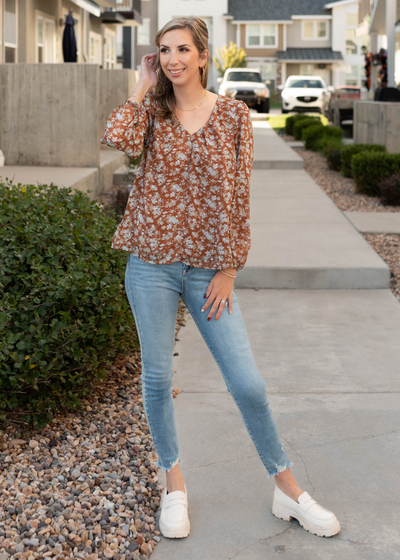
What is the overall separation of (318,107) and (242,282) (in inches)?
1117

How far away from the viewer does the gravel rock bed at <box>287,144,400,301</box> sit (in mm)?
7070

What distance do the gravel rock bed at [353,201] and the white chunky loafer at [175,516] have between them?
3.69m

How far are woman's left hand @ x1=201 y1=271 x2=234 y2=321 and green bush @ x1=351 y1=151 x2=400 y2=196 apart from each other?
27.9 feet

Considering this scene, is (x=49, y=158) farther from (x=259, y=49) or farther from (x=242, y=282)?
(x=259, y=49)

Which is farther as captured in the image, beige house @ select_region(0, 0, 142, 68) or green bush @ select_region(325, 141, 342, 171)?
beige house @ select_region(0, 0, 142, 68)

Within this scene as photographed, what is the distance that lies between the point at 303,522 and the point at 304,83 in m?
33.9

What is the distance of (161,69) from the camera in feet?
8.47

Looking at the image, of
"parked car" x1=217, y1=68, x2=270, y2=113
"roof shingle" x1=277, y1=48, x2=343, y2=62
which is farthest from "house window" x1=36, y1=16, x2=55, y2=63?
"roof shingle" x1=277, y1=48, x2=343, y2=62

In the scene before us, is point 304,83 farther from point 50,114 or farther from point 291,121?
point 50,114

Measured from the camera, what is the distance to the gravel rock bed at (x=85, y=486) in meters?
2.65

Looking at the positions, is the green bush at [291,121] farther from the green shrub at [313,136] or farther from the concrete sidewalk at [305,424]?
the concrete sidewalk at [305,424]

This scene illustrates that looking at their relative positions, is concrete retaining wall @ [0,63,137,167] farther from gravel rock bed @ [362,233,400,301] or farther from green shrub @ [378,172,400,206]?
gravel rock bed @ [362,233,400,301]

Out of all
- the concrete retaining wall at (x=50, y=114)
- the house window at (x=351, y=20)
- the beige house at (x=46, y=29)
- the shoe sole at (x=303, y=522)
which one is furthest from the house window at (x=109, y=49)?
the house window at (x=351, y=20)

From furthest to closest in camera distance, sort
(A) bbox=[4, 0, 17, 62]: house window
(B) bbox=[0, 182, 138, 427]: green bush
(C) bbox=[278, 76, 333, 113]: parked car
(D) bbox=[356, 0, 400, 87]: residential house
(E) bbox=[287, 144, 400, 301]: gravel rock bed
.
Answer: (C) bbox=[278, 76, 333, 113]: parked car, (D) bbox=[356, 0, 400, 87]: residential house, (A) bbox=[4, 0, 17, 62]: house window, (E) bbox=[287, 144, 400, 301]: gravel rock bed, (B) bbox=[0, 182, 138, 427]: green bush
